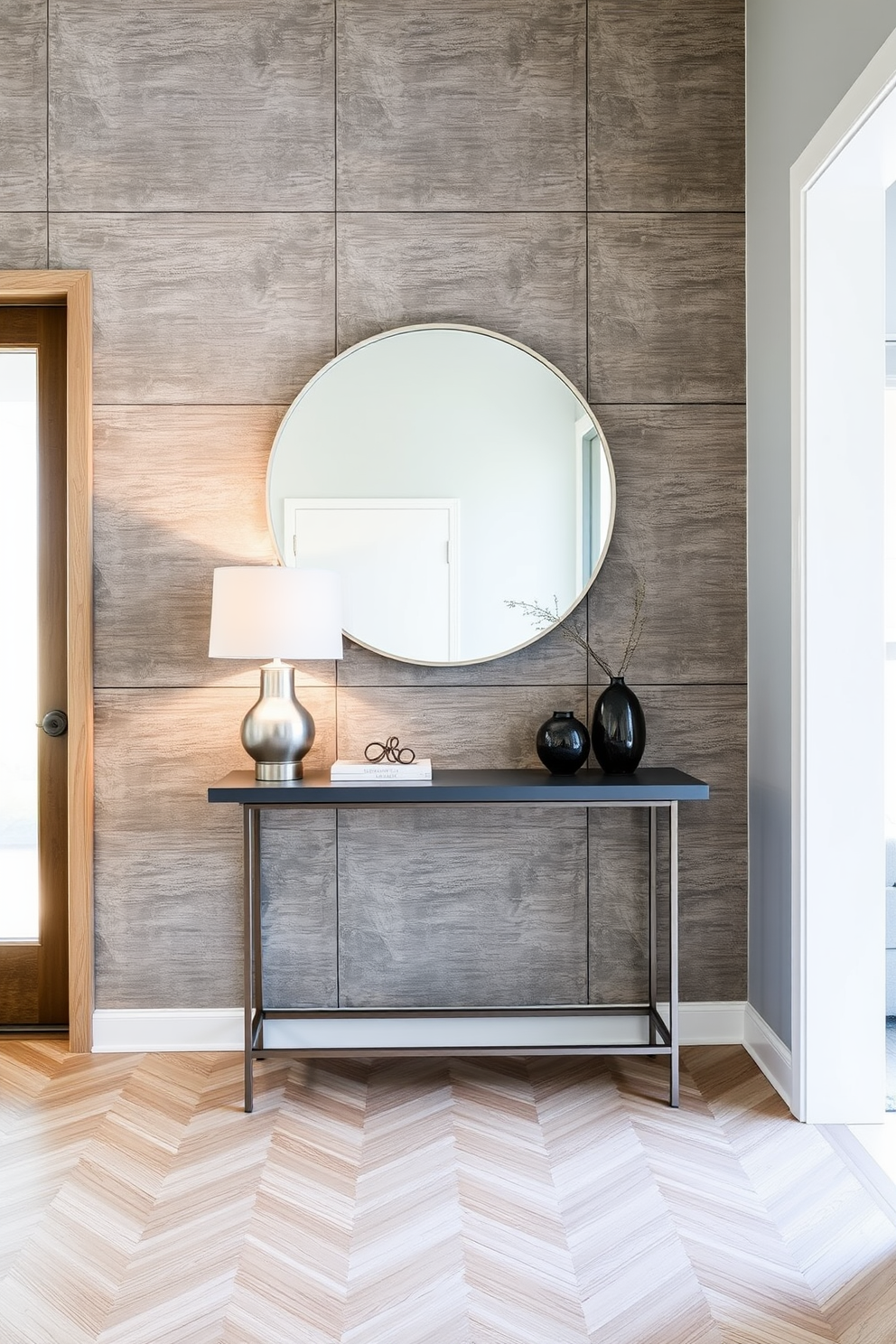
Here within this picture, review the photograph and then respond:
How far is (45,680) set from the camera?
295cm

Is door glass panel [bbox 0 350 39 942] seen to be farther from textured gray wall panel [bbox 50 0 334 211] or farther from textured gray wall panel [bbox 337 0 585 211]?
textured gray wall panel [bbox 337 0 585 211]

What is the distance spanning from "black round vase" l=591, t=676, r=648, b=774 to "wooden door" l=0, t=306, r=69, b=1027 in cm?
161

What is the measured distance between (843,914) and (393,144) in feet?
7.96

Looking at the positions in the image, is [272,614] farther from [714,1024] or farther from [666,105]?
[666,105]

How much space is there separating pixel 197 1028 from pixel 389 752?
100 cm

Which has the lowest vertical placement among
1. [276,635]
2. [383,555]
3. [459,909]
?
[459,909]

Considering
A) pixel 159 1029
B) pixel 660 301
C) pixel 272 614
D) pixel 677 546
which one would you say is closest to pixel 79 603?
pixel 272 614

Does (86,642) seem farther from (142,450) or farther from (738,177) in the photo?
(738,177)

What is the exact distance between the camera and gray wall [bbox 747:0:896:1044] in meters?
2.43

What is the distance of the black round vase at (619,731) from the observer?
2.60 metres

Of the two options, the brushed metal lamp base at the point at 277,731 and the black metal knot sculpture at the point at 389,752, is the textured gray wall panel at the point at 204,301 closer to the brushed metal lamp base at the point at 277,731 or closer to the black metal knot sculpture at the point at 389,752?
the brushed metal lamp base at the point at 277,731

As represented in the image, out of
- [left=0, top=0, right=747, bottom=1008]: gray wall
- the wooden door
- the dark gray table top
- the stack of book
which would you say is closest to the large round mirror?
[left=0, top=0, right=747, bottom=1008]: gray wall

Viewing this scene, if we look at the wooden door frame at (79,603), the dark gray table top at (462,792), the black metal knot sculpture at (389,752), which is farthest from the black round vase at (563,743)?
the wooden door frame at (79,603)

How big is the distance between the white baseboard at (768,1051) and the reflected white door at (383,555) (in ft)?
4.54
